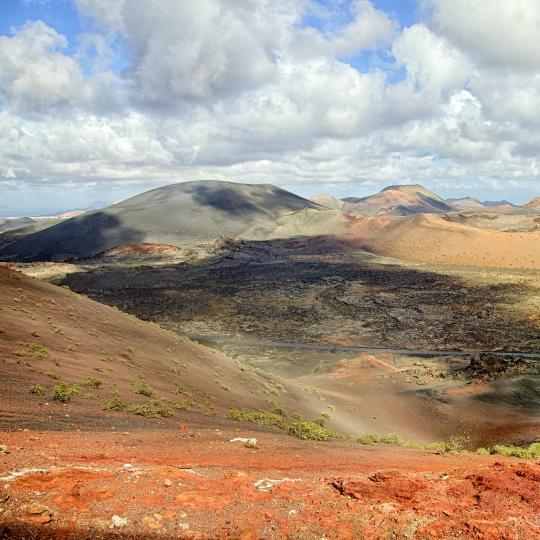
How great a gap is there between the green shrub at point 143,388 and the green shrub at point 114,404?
4.45ft

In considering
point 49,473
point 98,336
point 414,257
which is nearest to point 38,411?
point 49,473

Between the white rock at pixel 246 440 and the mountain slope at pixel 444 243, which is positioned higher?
the mountain slope at pixel 444 243

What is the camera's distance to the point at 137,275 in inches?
2729

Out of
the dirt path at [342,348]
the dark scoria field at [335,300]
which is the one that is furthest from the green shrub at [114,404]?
the dark scoria field at [335,300]

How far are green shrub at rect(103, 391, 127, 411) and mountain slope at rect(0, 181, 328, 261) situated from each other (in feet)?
284

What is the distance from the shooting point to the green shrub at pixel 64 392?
11820mm

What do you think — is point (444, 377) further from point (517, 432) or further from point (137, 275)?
point (137, 275)

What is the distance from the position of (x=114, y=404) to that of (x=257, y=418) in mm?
5036

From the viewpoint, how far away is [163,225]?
111m

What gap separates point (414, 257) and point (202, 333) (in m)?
49.4

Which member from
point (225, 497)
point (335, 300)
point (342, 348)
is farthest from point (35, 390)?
point (335, 300)

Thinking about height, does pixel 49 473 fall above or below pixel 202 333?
above

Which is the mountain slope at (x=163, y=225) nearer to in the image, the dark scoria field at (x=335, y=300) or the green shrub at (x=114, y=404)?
the dark scoria field at (x=335, y=300)

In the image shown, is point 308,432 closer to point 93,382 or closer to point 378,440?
point 378,440
